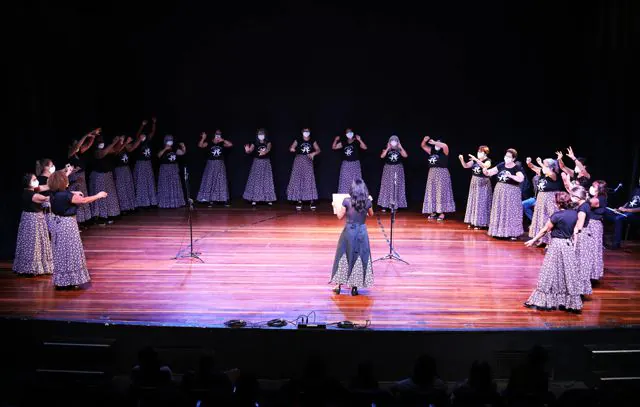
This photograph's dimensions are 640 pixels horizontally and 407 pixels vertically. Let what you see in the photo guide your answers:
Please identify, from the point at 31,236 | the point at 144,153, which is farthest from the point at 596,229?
the point at 144,153

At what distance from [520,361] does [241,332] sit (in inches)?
99.8

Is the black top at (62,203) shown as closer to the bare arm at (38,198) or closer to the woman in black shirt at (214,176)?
the bare arm at (38,198)

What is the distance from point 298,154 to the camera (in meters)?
13.2

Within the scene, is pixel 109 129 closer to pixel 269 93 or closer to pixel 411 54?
pixel 269 93

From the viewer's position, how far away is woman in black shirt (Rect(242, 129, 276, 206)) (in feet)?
42.9

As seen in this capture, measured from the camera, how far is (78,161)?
1064cm

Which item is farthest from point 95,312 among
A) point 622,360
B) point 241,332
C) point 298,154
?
point 298,154

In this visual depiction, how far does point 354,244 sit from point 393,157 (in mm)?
5417

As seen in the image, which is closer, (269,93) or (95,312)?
(95,312)

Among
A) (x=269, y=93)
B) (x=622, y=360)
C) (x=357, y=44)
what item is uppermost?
(x=357, y=44)

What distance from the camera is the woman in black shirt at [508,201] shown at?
10500 millimetres

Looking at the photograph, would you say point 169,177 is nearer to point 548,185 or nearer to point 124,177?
point 124,177

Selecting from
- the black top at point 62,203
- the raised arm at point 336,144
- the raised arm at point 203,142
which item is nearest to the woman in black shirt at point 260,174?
the raised arm at point 203,142

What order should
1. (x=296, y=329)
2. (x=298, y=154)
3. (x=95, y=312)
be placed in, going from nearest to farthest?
1. (x=296, y=329)
2. (x=95, y=312)
3. (x=298, y=154)
